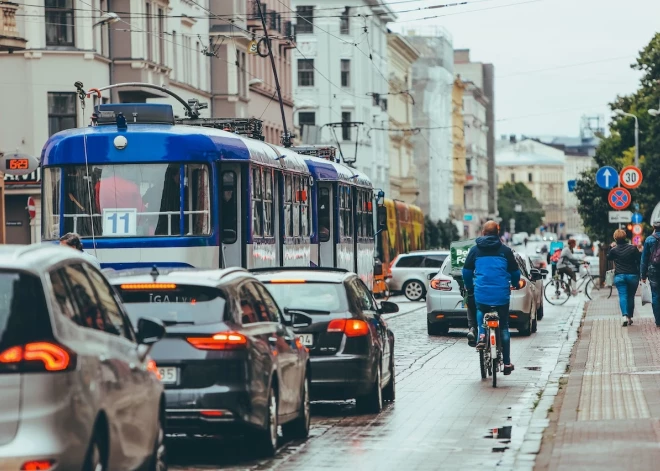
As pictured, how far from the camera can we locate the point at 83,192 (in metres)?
22.7

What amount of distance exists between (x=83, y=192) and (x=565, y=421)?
10.5m

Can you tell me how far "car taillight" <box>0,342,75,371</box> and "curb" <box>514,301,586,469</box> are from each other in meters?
4.39

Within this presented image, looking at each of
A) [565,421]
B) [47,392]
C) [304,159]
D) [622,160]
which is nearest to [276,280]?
[565,421]

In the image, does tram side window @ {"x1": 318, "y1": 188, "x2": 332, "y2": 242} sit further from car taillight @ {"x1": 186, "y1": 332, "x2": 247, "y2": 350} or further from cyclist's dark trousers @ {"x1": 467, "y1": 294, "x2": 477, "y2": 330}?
car taillight @ {"x1": 186, "y1": 332, "x2": 247, "y2": 350}

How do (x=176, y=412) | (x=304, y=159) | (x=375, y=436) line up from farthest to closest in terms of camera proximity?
1. (x=304, y=159)
2. (x=375, y=436)
3. (x=176, y=412)

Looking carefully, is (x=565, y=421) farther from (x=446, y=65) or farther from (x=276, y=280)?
(x=446, y=65)

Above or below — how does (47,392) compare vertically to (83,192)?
below

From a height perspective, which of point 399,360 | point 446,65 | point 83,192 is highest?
point 446,65

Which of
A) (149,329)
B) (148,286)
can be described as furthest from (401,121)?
(149,329)

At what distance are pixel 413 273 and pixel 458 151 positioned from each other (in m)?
103

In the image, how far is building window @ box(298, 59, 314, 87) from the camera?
100 meters

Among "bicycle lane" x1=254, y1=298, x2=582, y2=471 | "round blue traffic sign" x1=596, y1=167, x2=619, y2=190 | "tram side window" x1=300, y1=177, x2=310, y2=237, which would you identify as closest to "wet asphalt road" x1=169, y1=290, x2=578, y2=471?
"bicycle lane" x1=254, y1=298, x2=582, y2=471

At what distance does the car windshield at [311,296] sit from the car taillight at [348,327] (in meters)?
0.12

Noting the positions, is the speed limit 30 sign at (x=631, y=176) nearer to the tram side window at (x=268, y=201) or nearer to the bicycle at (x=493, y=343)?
the tram side window at (x=268, y=201)
